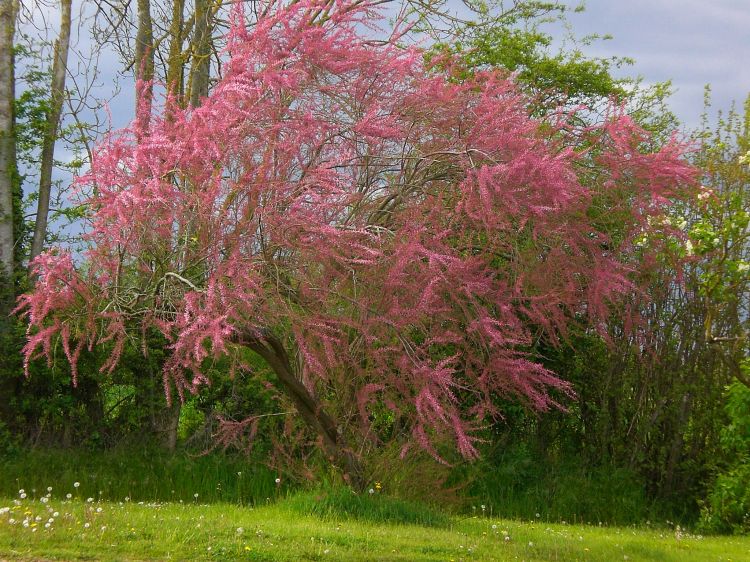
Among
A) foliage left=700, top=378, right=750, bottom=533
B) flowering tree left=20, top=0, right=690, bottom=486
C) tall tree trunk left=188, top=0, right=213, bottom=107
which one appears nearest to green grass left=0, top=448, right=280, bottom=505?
flowering tree left=20, top=0, right=690, bottom=486

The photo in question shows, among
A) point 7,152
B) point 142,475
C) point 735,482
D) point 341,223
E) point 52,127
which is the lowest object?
point 735,482

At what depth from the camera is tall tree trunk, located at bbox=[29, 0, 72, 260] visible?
12734 mm

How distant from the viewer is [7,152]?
12.4m

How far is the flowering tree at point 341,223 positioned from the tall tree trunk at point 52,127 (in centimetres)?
433

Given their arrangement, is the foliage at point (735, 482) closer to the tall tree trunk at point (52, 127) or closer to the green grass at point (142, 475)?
the green grass at point (142, 475)

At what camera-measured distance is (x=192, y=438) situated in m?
11.6

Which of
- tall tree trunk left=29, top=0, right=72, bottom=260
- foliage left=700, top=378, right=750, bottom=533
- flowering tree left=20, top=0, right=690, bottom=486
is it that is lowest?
foliage left=700, top=378, right=750, bottom=533

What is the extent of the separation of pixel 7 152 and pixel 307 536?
8.77 meters

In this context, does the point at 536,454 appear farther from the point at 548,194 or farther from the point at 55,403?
the point at 55,403

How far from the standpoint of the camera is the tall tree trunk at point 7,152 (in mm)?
11820

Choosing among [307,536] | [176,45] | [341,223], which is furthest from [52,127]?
[307,536]

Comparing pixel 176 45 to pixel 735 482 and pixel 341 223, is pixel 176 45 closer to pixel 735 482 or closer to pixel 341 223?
pixel 341 223

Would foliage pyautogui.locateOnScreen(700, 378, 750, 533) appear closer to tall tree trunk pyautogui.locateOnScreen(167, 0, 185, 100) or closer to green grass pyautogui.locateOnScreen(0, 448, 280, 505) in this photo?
green grass pyautogui.locateOnScreen(0, 448, 280, 505)

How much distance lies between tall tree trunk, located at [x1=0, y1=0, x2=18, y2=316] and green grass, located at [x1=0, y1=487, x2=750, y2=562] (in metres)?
4.28
